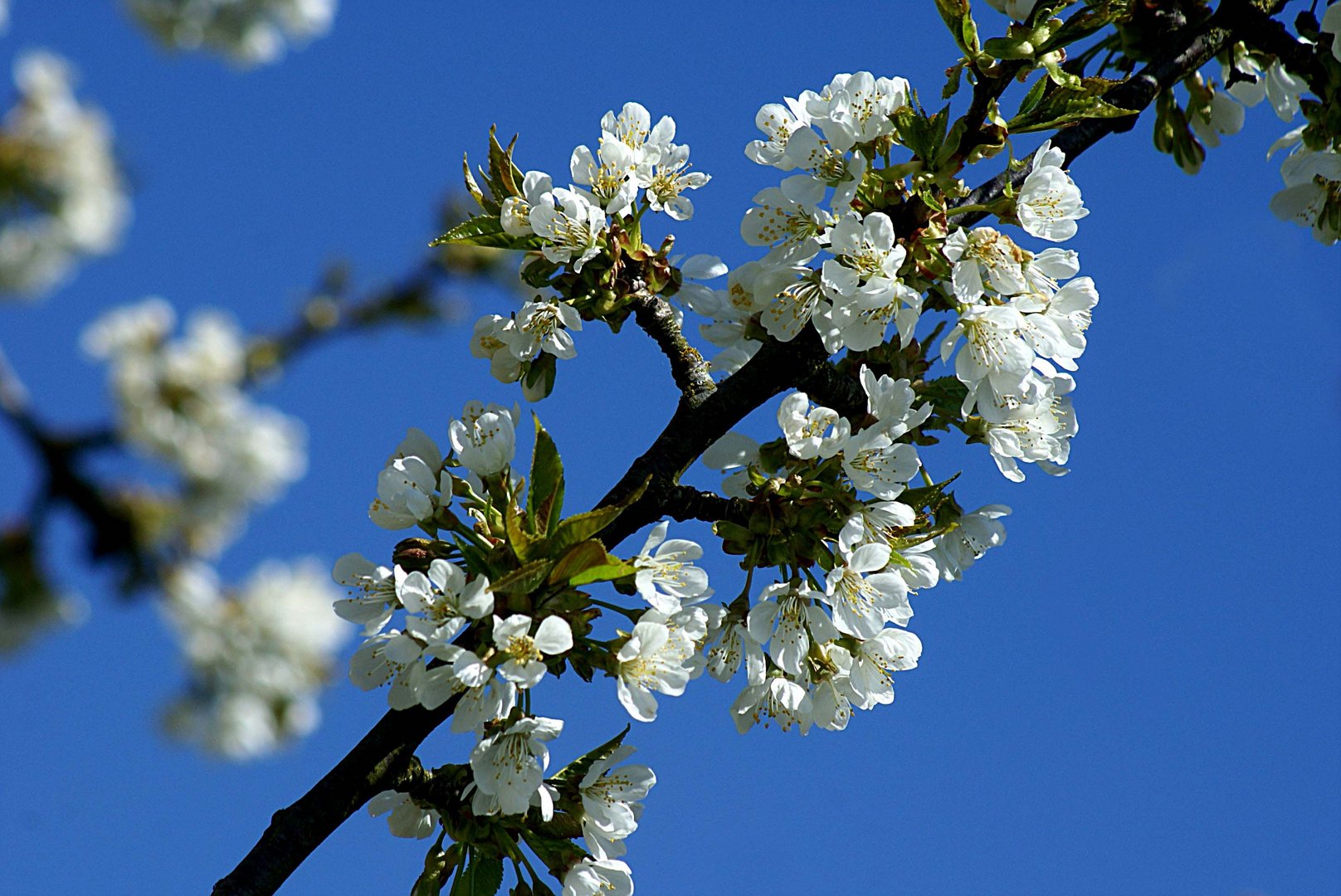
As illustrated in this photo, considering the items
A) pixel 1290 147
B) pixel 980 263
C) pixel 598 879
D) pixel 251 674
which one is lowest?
pixel 598 879

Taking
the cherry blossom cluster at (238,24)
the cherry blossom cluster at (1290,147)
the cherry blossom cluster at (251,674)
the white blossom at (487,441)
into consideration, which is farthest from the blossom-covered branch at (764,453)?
the cherry blossom cluster at (238,24)

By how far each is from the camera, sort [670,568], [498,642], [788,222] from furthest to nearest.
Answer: [788,222]
[670,568]
[498,642]

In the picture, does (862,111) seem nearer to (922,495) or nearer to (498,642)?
(922,495)

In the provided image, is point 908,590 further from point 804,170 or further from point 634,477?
point 804,170

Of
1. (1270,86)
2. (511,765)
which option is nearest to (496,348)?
(511,765)

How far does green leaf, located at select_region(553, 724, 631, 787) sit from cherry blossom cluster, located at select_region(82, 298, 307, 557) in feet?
12.0

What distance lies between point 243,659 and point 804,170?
456 cm

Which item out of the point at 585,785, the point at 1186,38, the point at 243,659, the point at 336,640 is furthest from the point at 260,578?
the point at 1186,38

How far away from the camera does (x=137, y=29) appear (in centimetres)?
701

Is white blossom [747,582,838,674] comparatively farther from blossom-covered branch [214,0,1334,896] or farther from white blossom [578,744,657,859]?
white blossom [578,744,657,859]

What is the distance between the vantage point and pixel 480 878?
196 centimetres

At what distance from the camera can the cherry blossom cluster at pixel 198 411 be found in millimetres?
5992

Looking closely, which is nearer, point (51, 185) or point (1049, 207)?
point (1049, 207)

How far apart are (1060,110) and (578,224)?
813 mm
